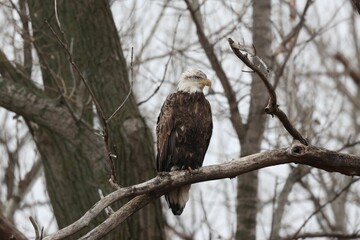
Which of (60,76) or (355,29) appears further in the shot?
(355,29)

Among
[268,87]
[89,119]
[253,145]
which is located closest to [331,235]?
[253,145]

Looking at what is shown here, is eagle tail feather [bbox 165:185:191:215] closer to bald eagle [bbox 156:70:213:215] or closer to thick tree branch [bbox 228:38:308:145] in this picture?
bald eagle [bbox 156:70:213:215]

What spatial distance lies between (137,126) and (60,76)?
2.81 feet

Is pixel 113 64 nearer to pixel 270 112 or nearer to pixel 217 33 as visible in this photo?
pixel 217 33

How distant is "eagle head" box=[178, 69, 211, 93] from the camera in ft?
19.7

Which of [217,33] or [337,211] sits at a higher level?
[217,33]

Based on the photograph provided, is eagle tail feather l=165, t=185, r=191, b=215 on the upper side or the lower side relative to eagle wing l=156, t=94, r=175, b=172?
lower

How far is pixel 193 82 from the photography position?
6.04 m

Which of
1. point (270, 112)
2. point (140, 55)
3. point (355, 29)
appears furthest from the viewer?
point (355, 29)

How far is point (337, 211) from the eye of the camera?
1137 cm

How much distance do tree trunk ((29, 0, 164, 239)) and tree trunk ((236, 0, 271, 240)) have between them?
1257 mm

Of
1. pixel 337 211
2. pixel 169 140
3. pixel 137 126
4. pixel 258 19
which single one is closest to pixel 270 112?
→ pixel 169 140

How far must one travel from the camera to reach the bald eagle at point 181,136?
5762mm

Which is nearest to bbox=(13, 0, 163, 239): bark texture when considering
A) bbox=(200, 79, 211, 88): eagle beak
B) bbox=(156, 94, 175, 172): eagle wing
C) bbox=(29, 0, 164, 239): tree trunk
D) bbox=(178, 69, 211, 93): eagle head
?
bbox=(29, 0, 164, 239): tree trunk
